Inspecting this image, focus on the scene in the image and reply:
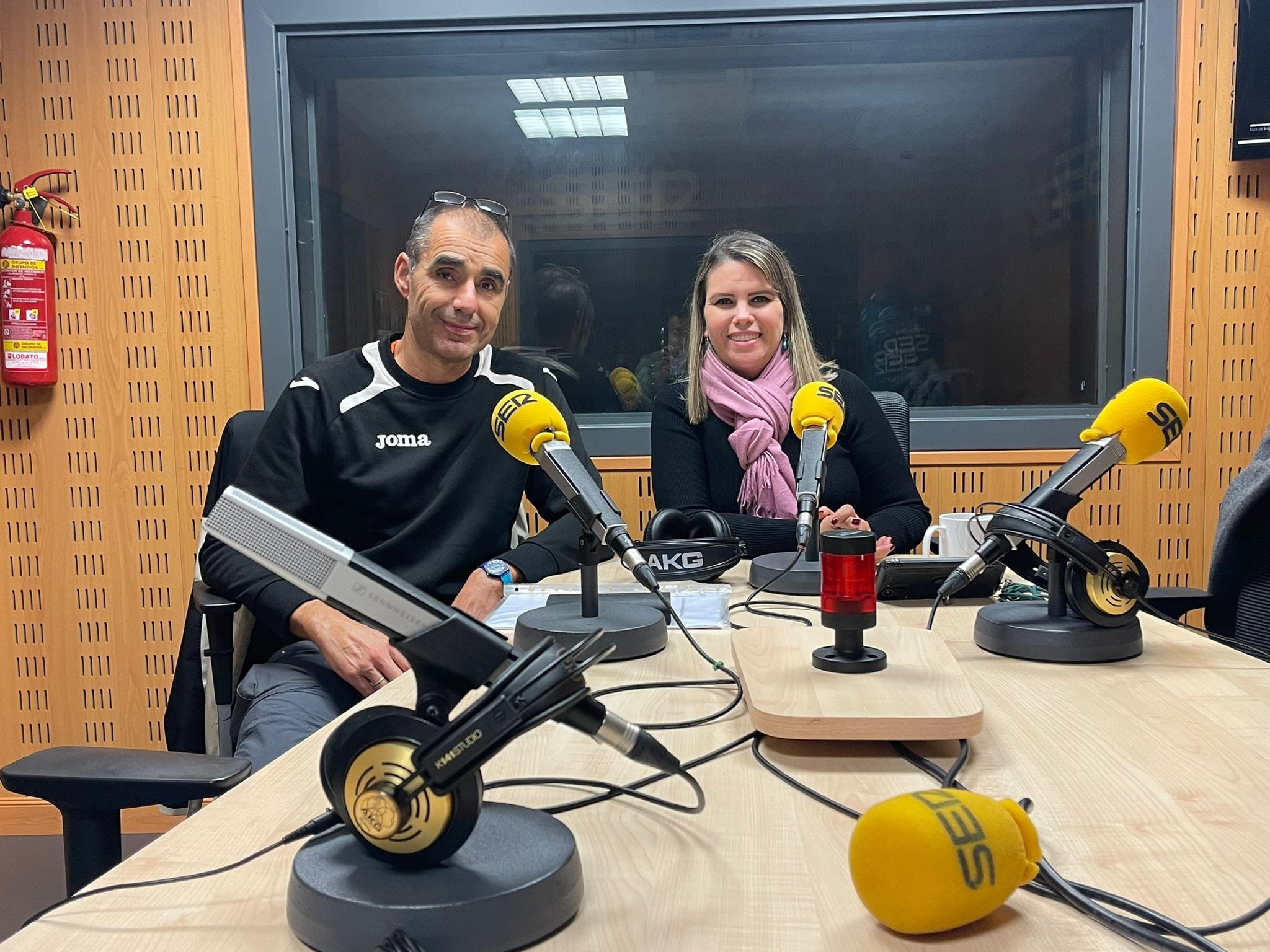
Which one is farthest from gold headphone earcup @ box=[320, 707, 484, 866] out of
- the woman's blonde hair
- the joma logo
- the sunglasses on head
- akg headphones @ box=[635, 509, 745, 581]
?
the woman's blonde hair

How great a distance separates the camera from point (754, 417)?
2.27m

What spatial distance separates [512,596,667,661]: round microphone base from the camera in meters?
1.09

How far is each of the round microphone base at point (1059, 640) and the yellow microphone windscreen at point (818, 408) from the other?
0.38m

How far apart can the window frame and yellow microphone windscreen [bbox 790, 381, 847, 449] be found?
1.38 m

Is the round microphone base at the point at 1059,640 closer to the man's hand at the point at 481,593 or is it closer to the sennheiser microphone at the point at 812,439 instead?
the sennheiser microphone at the point at 812,439

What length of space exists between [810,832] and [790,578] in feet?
2.85

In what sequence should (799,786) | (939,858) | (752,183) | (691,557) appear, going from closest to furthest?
(939,858) < (799,786) < (691,557) < (752,183)

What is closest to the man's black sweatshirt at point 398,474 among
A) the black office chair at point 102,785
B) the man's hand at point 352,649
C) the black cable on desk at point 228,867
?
the man's hand at point 352,649

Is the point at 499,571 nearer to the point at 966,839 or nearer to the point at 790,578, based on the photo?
the point at 790,578

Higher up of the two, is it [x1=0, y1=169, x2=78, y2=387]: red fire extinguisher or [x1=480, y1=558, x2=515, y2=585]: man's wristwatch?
[x1=0, y1=169, x2=78, y2=387]: red fire extinguisher

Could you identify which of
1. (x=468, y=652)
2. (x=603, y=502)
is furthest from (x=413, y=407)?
(x=468, y=652)

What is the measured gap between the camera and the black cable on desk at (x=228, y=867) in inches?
23.2

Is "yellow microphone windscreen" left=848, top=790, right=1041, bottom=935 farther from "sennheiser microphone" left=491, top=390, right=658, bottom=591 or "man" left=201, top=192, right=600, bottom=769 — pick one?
"man" left=201, top=192, right=600, bottom=769

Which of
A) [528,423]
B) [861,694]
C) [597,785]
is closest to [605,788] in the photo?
[597,785]
